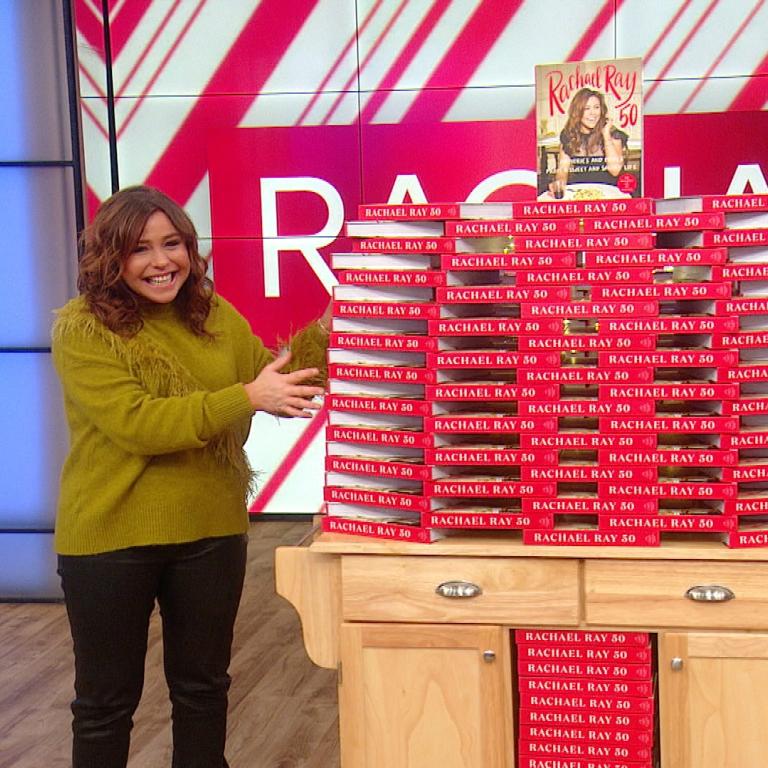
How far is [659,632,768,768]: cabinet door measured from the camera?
2225mm

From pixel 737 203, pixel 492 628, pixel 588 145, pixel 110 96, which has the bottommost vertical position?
pixel 492 628

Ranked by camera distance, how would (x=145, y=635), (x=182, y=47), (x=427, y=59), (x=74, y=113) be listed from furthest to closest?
(x=182, y=47) < (x=427, y=59) < (x=74, y=113) < (x=145, y=635)

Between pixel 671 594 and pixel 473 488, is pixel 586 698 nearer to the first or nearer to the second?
pixel 671 594

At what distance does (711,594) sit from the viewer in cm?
222

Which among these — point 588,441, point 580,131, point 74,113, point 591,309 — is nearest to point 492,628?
point 588,441

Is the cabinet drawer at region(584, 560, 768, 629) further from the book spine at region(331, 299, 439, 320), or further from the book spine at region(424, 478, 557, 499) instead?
the book spine at region(331, 299, 439, 320)

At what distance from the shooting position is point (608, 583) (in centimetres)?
226

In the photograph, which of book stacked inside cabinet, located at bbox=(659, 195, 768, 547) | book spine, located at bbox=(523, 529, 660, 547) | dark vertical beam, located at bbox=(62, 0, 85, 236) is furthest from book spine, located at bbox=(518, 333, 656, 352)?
dark vertical beam, located at bbox=(62, 0, 85, 236)

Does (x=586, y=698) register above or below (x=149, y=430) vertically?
below

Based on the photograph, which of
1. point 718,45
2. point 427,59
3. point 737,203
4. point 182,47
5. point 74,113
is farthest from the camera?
point 182,47

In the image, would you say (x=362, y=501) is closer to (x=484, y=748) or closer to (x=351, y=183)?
(x=484, y=748)

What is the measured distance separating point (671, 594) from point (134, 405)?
106 centimetres

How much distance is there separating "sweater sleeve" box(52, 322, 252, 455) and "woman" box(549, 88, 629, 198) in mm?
756

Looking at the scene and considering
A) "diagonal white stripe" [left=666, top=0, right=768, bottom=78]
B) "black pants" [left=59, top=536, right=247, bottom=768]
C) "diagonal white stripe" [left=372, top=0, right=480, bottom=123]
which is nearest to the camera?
"black pants" [left=59, top=536, right=247, bottom=768]
